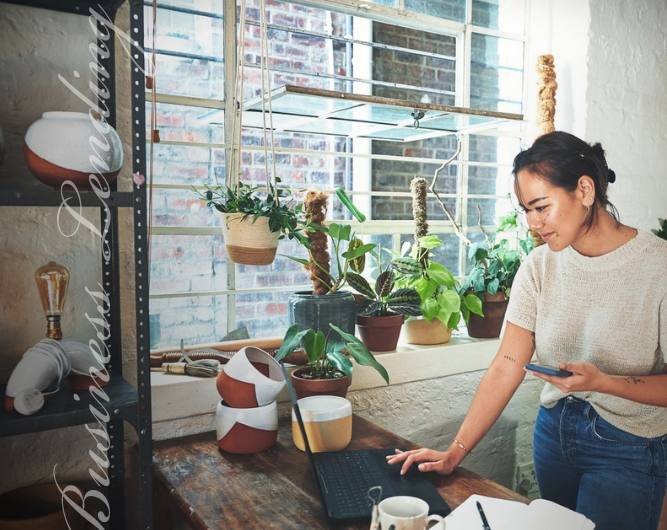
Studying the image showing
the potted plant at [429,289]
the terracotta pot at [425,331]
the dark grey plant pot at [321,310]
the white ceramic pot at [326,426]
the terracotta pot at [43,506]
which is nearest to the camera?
the terracotta pot at [43,506]

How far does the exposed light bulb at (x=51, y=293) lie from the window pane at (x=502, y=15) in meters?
2.36

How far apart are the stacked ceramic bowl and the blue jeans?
84 centimetres

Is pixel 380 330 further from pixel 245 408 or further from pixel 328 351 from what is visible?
pixel 245 408

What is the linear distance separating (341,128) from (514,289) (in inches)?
41.6

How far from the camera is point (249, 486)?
156 cm

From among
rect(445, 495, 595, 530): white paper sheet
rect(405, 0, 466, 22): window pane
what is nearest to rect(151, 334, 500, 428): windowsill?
rect(445, 495, 595, 530): white paper sheet

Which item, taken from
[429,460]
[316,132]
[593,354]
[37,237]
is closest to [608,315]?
[593,354]

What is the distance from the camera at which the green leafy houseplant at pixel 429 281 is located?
8.18ft

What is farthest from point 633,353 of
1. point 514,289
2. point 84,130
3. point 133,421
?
point 84,130

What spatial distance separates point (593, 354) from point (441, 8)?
1.85 m

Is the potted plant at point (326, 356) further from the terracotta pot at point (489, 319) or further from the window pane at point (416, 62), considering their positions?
the window pane at point (416, 62)

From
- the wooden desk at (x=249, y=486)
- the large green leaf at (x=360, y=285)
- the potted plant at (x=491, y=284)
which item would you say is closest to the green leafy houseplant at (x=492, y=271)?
the potted plant at (x=491, y=284)

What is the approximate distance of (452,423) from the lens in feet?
8.80

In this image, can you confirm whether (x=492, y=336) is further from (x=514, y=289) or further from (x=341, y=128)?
(x=341, y=128)
